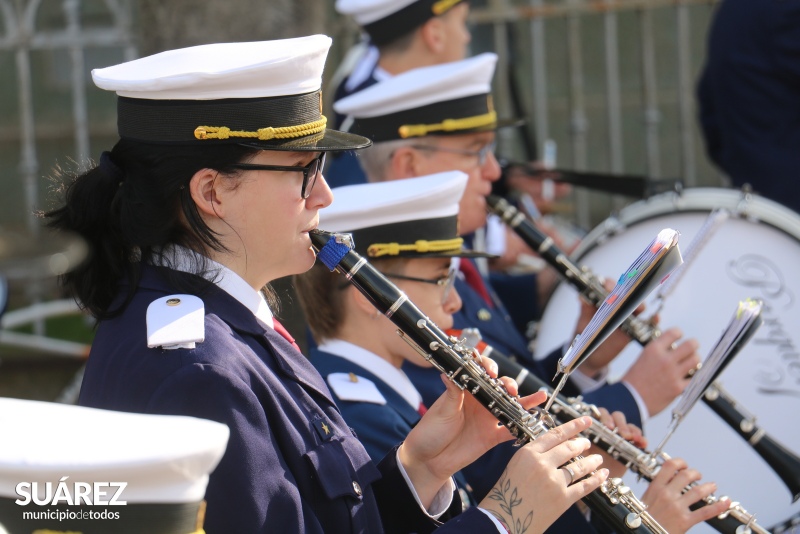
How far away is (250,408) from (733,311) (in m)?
2.28

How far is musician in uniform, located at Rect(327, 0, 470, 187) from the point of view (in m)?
4.64

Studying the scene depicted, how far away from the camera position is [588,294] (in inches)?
146

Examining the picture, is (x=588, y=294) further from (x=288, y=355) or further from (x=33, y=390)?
(x=33, y=390)

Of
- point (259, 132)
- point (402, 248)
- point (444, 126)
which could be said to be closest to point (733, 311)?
point (444, 126)

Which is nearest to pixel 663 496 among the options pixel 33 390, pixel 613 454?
pixel 613 454

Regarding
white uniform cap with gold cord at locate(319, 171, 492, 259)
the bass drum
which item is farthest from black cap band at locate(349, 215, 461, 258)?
the bass drum

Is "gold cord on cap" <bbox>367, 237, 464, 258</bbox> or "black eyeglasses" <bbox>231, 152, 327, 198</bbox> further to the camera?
"gold cord on cap" <bbox>367, 237, 464, 258</bbox>

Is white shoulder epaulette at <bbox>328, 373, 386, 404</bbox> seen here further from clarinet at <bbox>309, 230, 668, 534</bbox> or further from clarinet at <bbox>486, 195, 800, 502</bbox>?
clarinet at <bbox>486, 195, 800, 502</bbox>

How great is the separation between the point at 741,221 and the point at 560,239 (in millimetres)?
1859

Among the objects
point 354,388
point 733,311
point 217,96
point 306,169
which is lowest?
point 733,311

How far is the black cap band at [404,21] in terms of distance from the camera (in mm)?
4637

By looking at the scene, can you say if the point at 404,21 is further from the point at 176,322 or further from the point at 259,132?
the point at 176,322

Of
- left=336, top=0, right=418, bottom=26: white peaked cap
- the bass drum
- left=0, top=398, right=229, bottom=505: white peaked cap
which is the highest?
left=336, top=0, right=418, bottom=26: white peaked cap

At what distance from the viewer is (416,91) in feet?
13.0
